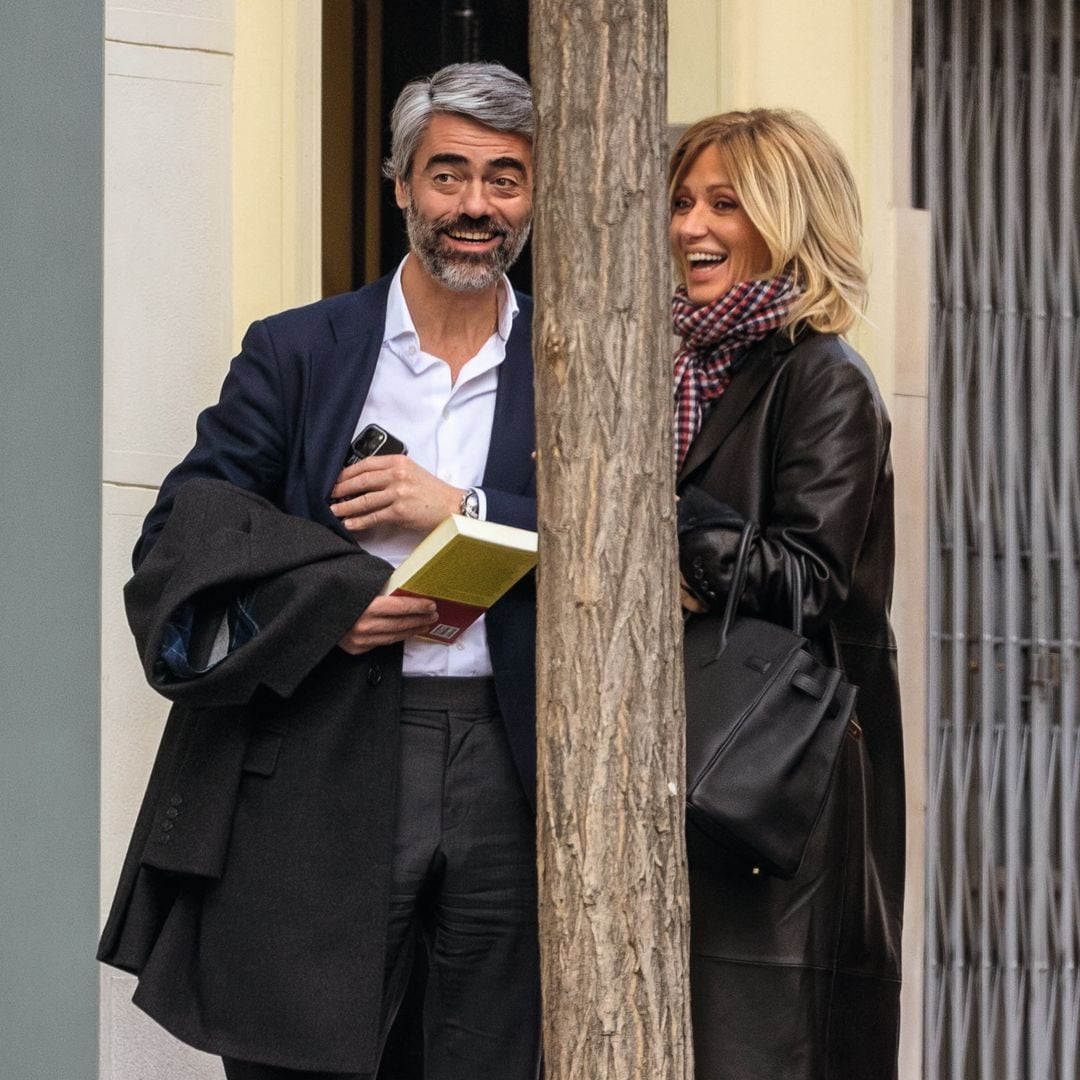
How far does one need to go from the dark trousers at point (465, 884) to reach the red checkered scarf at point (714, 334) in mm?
624

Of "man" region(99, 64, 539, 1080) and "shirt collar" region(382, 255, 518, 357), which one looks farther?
"shirt collar" region(382, 255, 518, 357)

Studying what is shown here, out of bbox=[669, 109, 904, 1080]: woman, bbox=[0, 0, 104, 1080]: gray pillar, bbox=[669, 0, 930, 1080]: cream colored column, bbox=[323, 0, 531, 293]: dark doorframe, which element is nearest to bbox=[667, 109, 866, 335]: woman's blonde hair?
bbox=[669, 109, 904, 1080]: woman

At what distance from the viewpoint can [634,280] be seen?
2.96 metres

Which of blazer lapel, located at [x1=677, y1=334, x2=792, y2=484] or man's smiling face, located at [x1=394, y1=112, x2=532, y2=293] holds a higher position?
man's smiling face, located at [x1=394, y1=112, x2=532, y2=293]

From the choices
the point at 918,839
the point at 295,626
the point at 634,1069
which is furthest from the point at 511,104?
the point at 918,839

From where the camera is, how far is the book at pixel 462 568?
11.1 ft

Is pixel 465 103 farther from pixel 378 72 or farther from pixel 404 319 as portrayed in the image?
pixel 378 72

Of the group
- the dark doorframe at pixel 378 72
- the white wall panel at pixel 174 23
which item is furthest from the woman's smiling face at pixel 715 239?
the dark doorframe at pixel 378 72

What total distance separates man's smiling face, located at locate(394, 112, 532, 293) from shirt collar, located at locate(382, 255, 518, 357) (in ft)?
0.28

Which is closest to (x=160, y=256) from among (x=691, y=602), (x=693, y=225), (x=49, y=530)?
(x=49, y=530)

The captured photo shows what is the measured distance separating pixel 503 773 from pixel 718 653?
446 mm

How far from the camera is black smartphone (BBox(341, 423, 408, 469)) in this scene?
151 inches

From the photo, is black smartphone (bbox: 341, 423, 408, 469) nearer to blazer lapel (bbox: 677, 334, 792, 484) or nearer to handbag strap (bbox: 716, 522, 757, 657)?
blazer lapel (bbox: 677, 334, 792, 484)

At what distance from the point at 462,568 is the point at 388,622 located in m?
0.23
